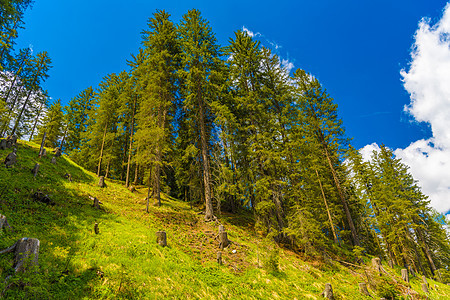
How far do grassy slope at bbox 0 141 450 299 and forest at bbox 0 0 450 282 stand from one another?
1894 mm

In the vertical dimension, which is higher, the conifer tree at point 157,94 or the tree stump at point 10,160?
the conifer tree at point 157,94

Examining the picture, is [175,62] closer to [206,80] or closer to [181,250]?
[206,80]

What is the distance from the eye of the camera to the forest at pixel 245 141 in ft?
50.1

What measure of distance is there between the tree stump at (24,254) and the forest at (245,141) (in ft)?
30.2

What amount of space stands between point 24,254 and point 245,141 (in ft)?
51.9

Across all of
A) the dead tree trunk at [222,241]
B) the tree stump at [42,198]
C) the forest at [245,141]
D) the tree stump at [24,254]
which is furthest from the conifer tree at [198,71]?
the tree stump at [24,254]

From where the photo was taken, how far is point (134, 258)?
784 centimetres

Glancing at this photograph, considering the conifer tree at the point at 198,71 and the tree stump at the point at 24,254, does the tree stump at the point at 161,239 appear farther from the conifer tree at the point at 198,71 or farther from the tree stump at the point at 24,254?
the conifer tree at the point at 198,71

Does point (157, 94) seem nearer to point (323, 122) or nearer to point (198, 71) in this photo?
point (198, 71)

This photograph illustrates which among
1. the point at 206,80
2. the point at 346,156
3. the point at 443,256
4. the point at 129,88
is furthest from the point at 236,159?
the point at 443,256

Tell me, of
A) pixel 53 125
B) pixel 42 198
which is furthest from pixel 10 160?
pixel 53 125

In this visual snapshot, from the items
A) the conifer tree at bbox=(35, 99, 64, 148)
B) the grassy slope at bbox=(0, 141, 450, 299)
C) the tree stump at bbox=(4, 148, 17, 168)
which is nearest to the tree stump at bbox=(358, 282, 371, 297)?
the grassy slope at bbox=(0, 141, 450, 299)

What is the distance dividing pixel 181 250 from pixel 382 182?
27.3 m

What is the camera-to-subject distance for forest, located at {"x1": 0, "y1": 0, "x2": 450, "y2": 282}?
15281 millimetres
